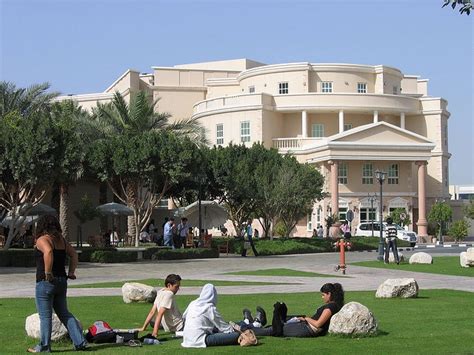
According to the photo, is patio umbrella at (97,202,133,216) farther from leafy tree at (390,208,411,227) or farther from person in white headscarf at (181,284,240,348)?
person in white headscarf at (181,284,240,348)

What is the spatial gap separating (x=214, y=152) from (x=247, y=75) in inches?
1088

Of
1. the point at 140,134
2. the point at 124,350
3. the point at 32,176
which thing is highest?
the point at 140,134

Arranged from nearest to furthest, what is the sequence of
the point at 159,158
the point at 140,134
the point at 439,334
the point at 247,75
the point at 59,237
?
the point at 59,237
the point at 439,334
the point at 159,158
the point at 140,134
the point at 247,75

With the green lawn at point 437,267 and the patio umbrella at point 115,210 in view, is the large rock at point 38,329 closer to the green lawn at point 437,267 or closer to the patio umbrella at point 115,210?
the green lawn at point 437,267

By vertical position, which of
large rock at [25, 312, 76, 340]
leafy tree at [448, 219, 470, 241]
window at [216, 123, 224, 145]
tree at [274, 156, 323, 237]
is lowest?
large rock at [25, 312, 76, 340]

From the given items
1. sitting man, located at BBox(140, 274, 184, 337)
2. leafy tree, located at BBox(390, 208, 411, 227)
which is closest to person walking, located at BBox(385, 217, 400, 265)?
sitting man, located at BBox(140, 274, 184, 337)

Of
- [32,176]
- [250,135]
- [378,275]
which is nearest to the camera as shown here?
[378,275]

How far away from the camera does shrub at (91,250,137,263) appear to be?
3556 cm

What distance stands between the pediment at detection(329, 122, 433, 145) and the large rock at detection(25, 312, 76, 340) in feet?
189

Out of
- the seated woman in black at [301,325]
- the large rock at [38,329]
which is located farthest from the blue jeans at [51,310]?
the seated woman in black at [301,325]

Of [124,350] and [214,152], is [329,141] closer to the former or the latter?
[214,152]

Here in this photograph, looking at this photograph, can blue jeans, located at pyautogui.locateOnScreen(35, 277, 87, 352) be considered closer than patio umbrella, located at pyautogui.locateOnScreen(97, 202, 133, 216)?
Yes

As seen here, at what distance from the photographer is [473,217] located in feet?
249

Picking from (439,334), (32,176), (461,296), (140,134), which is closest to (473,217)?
(140,134)
